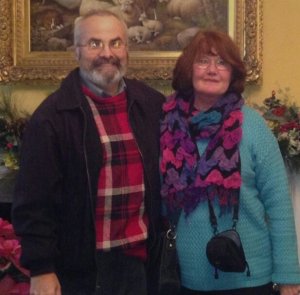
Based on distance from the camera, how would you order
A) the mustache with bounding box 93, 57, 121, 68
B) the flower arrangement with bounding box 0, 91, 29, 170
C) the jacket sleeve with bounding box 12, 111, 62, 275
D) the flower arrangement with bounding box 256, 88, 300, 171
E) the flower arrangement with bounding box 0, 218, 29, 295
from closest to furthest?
the jacket sleeve with bounding box 12, 111, 62, 275 → the mustache with bounding box 93, 57, 121, 68 → the flower arrangement with bounding box 0, 218, 29, 295 → the flower arrangement with bounding box 256, 88, 300, 171 → the flower arrangement with bounding box 0, 91, 29, 170

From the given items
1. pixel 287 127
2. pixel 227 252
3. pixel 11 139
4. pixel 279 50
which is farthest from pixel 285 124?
pixel 11 139

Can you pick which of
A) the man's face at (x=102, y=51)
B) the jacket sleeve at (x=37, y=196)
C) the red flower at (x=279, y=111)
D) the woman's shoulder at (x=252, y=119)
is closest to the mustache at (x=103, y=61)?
the man's face at (x=102, y=51)

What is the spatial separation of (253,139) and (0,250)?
3.46 feet

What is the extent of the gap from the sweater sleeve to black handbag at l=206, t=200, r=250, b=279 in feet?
0.41

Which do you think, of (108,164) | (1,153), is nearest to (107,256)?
(108,164)

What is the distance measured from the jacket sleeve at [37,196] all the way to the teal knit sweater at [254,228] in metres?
0.43

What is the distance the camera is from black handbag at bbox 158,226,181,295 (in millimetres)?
1656

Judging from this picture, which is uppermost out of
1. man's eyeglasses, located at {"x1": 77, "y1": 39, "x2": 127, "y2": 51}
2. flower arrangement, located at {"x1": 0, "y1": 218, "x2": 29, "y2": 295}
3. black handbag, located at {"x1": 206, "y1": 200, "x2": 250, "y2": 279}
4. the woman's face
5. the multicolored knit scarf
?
man's eyeglasses, located at {"x1": 77, "y1": 39, "x2": 127, "y2": 51}

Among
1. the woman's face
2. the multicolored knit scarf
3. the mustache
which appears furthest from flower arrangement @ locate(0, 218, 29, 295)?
the woman's face

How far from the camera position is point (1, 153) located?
2.69m

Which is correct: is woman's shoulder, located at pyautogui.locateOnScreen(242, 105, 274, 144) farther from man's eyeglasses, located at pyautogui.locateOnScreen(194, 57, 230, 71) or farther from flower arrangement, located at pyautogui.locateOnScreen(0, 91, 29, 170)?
flower arrangement, located at pyautogui.locateOnScreen(0, 91, 29, 170)

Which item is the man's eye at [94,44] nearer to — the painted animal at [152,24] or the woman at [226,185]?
the woman at [226,185]

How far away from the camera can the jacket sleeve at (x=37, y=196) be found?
58.8 inches

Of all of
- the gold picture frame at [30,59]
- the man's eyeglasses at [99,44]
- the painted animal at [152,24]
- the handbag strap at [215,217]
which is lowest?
the handbag strap at [215,217]
